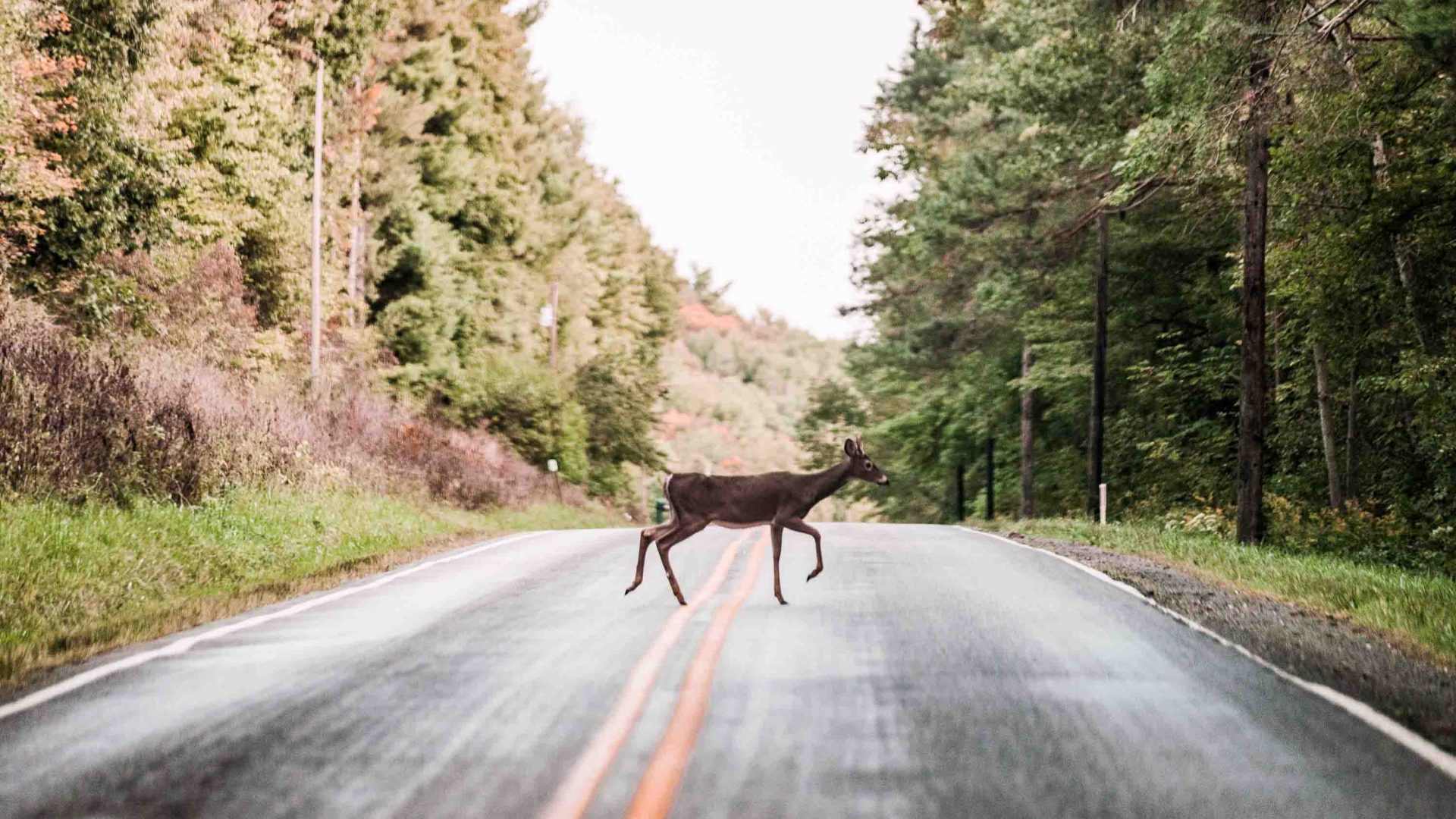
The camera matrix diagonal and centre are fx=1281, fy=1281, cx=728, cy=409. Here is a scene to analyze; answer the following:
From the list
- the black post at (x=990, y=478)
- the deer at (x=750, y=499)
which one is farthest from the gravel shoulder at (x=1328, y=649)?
the black post at (x=990, y=478)

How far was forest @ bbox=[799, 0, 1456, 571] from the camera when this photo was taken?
17875 millimetres

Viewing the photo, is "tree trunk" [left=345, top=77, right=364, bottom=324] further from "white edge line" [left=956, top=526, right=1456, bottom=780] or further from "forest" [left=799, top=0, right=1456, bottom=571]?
"white edge line" [left=956, top=526, right=1456, bottom=780]

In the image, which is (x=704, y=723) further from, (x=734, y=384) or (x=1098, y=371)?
(x=734, y=384)

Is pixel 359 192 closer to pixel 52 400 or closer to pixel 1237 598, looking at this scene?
pixel 52 400

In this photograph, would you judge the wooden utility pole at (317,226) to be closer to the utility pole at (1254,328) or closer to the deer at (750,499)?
the utility pole at (1254,328)

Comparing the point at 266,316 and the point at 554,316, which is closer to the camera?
the point at 266,316

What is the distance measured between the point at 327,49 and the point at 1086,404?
22810mm

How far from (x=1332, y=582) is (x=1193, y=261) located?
67.2 feet

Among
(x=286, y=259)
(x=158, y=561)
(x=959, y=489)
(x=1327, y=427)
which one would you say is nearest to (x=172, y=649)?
(x=158, y=561)

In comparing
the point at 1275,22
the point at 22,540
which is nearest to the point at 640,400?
the point at 1275,22

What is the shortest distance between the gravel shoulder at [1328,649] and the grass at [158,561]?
772 cm

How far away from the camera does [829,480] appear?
9031mm

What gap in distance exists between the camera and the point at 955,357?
41531 millimetres

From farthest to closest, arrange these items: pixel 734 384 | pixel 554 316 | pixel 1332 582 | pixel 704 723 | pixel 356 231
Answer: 1. pixel 734 384
2. pixel 554 316
3. pixel 356 231
4. pixel 1332 582
5. pixel 704 723
